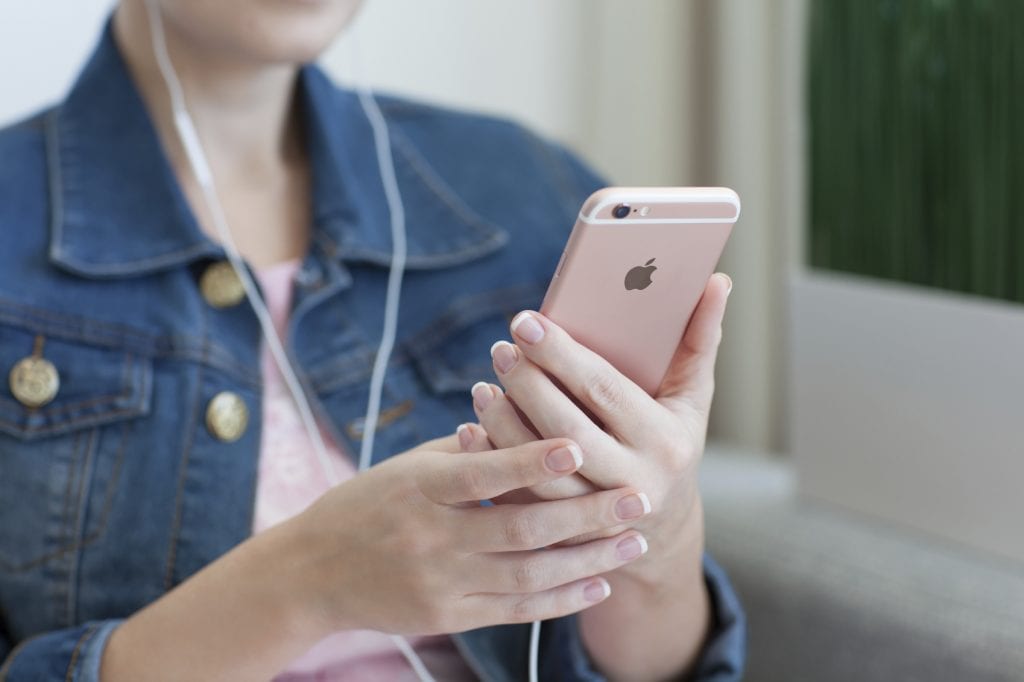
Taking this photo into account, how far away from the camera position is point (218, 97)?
967mm

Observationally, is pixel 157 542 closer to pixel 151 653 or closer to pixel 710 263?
pixel 151 653

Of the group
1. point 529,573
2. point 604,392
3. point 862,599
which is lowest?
point 862,599

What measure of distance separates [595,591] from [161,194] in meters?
0.47

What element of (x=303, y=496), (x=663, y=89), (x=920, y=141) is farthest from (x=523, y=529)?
(x=663, y=89)

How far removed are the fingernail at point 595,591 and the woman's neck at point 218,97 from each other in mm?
483

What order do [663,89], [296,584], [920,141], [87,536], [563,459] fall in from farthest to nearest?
[663,89]
[920,141]
[87,536]
[296,584]
[563,459]

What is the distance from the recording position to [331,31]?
34.9 inches

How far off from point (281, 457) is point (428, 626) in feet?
0.85

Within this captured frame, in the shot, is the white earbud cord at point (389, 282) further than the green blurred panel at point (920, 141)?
No

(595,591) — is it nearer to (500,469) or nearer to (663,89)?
(500,469)

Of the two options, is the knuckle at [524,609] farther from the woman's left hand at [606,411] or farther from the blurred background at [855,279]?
the blurred background at [855,279]

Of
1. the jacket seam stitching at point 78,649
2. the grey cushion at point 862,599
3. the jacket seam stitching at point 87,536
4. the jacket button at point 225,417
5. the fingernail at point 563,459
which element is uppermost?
the fingernail at point 563,459

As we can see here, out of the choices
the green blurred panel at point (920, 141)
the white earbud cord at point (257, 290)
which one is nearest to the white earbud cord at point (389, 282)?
the white earbud cord at point (257, 290)

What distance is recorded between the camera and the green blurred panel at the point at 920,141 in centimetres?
113
